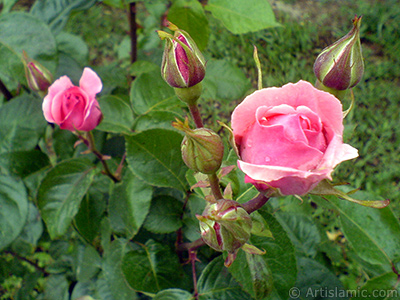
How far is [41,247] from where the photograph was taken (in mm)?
1969

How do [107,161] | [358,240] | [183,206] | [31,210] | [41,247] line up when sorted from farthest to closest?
[41,247], [31,210], [107,161], [183,206], [358,240]

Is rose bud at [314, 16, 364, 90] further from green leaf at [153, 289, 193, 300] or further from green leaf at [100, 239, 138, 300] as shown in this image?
green leaf at [100, 239, 138, 300]

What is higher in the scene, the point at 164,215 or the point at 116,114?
the point at 116,114

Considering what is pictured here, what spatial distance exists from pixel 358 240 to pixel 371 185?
1.37m

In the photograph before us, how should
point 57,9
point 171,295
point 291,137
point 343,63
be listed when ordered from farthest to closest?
point 57,9 → point 171,295 → point 343,63 → point 291,137

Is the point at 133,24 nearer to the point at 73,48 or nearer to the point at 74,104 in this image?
the point at 73,48

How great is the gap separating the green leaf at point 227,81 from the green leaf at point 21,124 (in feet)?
2.05

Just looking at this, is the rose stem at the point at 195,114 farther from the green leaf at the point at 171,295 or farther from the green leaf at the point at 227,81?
the green leaf at the point at 227,81

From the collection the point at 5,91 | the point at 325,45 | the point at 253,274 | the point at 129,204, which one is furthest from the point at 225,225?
the point at 325,45

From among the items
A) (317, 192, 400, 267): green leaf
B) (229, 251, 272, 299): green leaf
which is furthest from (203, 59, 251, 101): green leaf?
(229, 251, 272, 299): green leaf

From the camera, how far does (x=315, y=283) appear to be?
950 millimetres

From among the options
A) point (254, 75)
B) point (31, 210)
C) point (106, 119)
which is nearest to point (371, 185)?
point (254, 75)

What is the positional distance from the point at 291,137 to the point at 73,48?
1180mm

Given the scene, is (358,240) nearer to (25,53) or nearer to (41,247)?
(25,53)
